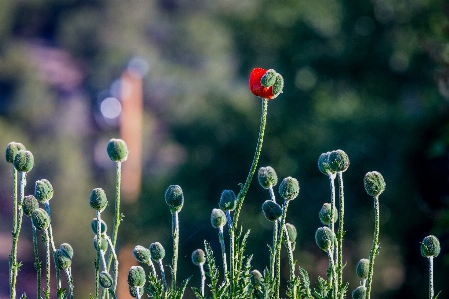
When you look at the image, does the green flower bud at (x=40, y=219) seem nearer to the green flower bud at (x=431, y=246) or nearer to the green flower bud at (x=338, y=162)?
the green flower bud at (x=338, y=162)

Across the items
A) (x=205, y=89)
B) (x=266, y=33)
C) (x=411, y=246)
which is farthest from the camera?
(x=205, y=89)

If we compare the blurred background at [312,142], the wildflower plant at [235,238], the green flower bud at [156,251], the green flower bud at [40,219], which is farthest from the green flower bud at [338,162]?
the blurred background at [312,142]

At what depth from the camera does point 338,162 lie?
2.52ft

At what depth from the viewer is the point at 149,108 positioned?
38.2ft

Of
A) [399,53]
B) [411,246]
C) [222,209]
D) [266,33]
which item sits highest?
[266,33]

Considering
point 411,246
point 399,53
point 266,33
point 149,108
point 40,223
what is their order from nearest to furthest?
point 40,223 → point 411,246 → point 399,53 → point 266,33 → point 149,108

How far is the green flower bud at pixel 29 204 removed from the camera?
0.81 meters

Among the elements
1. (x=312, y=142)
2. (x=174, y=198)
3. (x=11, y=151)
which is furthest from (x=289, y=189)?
(x=312, y=142)

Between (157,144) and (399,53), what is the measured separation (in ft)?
20.2

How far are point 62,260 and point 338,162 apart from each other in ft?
1.14

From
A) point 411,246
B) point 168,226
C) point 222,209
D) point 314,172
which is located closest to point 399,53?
point 314,172

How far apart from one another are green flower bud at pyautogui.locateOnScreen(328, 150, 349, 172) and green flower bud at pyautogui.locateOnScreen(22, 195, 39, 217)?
37cm

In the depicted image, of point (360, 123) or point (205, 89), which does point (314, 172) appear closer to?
point (360, 123)

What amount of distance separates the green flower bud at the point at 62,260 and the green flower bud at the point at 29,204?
0.07 metres
